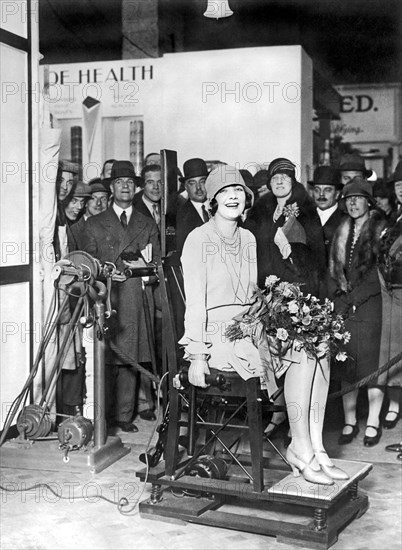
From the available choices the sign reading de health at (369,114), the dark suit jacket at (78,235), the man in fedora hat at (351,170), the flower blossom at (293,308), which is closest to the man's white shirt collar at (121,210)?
the dark suit jacket at (78,235)

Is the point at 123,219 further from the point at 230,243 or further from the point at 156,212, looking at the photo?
the point at 230,243

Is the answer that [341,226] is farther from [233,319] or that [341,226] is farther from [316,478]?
[316,478]

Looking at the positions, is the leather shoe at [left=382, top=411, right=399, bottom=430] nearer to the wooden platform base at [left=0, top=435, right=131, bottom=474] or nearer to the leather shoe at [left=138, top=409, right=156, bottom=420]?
the leather shoe at [left=138, top=409, right=156, bottom=420]

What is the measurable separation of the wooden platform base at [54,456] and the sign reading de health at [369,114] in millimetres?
11346

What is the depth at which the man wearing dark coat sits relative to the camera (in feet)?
20.0

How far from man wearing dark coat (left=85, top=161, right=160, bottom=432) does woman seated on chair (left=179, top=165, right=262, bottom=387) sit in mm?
1808

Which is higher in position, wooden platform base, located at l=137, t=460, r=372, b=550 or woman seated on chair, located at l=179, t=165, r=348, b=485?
woman seated on chair, located at l=179, t=165, r=348, b=485

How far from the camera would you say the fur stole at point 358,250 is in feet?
18.5

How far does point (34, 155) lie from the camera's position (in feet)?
19.0

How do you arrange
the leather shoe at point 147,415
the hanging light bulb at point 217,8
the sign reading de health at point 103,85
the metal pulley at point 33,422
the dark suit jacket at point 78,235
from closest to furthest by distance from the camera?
the metal pulley at point 33,422 → the hanging light bulb at point 217,8 → the dark suit jacket at point 78,235 → the leather shoe at point 147,415 → the sign reading de health at point 103,85

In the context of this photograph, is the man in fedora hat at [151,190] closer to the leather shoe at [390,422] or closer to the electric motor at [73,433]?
the electric motor at [73,433]

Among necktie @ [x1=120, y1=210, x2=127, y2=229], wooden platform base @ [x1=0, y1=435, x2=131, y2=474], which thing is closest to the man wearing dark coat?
necktie @ [x1=120, y1=210, x2=127, y2=229]

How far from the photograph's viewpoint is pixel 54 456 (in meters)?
5.18

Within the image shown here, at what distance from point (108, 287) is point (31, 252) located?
0.79 meters
